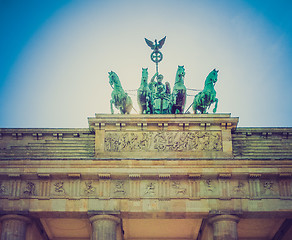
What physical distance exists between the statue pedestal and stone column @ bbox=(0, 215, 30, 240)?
410 centimetres

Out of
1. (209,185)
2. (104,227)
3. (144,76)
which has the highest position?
(144,76)

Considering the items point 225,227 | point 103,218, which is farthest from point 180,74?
point 103,218

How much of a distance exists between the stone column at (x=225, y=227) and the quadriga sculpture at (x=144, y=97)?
20.1 ft

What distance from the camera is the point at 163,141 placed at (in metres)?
28.3

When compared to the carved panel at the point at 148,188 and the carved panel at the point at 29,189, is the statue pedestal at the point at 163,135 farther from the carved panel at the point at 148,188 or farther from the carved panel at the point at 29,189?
the carved panel at the point at 29,189

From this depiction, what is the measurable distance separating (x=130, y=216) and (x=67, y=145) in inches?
164

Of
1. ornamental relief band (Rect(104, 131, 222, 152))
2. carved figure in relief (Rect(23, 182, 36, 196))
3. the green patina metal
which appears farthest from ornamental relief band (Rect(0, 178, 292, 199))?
the green patina metal

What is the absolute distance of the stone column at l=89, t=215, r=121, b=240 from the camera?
85.6 feet

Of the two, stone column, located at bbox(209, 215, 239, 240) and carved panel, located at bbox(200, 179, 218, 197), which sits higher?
carved panel, located at bbox(200, 179, 218, 197)

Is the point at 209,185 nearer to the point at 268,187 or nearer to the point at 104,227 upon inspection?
the point at 268,187

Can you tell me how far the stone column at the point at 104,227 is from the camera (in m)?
26.1

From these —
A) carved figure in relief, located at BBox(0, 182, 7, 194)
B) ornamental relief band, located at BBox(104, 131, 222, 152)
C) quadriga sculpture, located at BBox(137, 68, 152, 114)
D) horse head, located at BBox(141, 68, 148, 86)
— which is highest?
horse head, located at BBox(141, 68, 148, 86)

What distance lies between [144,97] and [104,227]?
6.52 meters

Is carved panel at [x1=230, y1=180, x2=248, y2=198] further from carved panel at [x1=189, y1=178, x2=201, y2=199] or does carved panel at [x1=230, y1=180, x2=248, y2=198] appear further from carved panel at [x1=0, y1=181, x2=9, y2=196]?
carved panel at [x1=0, y1=181, x2=9, y2=196]
